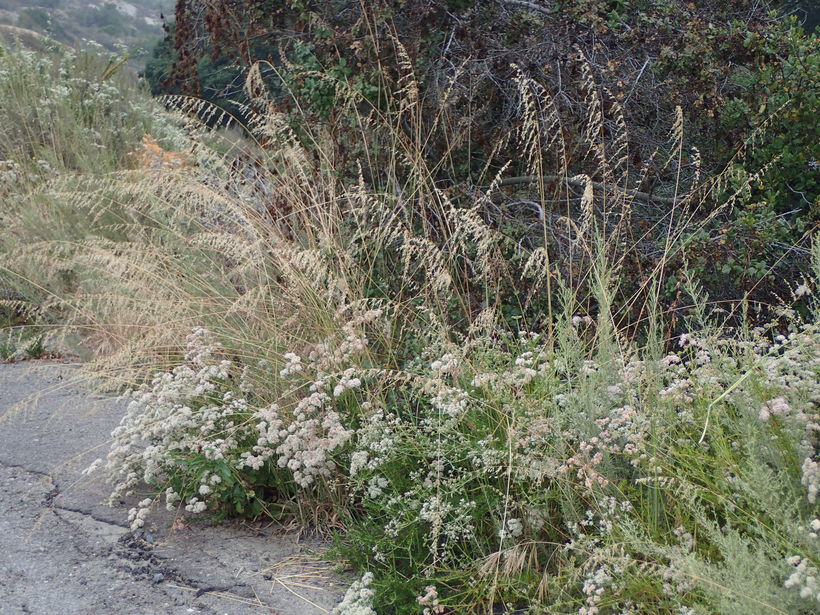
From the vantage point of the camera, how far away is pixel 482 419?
10.1ft

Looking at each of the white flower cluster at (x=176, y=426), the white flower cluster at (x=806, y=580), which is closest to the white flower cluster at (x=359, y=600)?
the white flower cluster at (x=176, y=426)

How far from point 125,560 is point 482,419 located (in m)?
1.48

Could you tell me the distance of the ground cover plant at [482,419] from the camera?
229cm

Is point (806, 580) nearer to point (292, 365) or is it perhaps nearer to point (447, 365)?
point (447, 365)

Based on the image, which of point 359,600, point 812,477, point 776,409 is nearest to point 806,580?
point 812,477

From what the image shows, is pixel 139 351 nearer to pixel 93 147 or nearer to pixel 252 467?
pixel 252 467

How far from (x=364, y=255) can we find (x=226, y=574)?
6.85ft


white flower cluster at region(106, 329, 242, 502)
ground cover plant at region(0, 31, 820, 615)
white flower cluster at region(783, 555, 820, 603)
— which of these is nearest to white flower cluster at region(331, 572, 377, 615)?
ground cover plant at region(0, 31, 820, 615)

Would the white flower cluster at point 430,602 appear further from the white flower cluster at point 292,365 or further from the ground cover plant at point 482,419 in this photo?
the white flower cluster at point 292,365

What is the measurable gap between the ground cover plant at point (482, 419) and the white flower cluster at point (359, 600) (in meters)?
0.01

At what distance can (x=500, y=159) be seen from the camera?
5.11 metres

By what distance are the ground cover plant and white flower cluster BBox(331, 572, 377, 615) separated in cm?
1

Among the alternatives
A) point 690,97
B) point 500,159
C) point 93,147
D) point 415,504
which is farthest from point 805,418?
point 93,147

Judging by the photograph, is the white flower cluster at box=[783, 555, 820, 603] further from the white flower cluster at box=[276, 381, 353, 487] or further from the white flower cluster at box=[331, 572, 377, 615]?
the white flower cluster at box=[276, 381, 353, 487]
